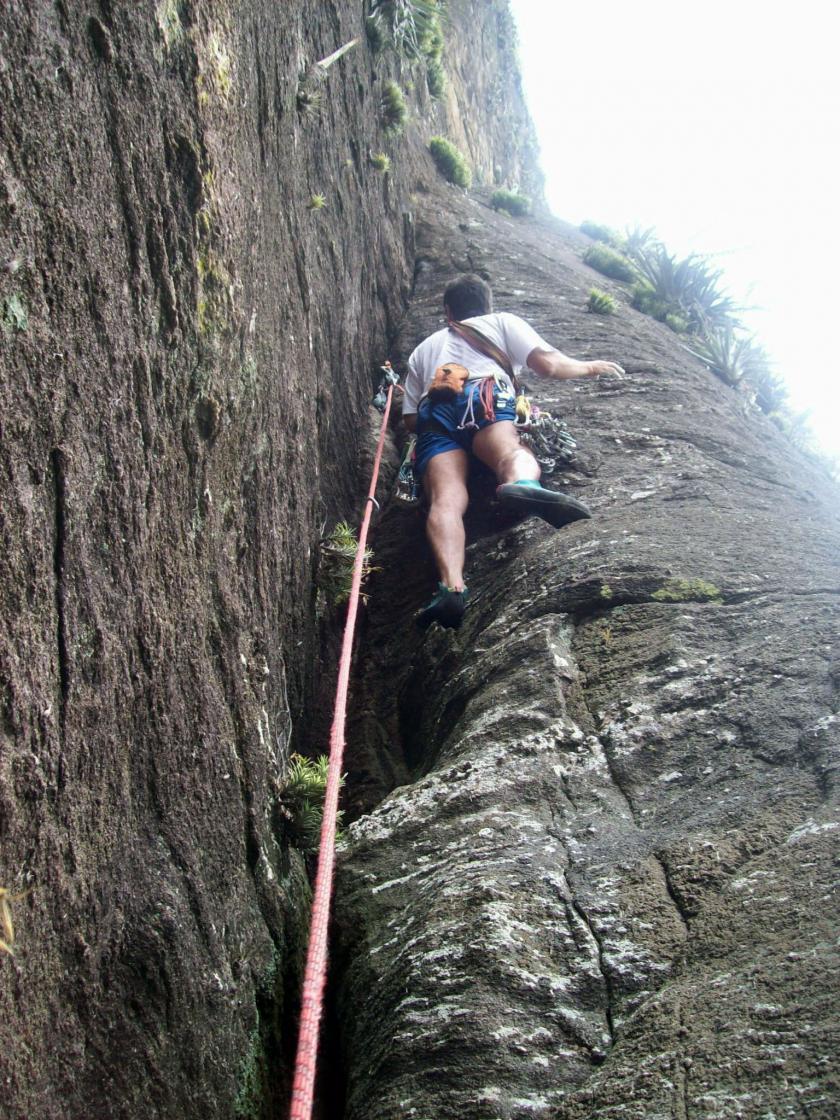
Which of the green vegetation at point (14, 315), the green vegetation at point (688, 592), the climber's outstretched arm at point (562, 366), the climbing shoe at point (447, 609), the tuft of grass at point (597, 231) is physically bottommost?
the green vegetation at point (14, 315)

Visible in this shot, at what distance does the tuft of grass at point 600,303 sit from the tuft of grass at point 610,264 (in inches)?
142

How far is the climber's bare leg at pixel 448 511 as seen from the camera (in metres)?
4.88

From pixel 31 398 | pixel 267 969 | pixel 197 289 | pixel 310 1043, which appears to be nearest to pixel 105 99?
pixel 197 289

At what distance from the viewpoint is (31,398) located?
2.06 m

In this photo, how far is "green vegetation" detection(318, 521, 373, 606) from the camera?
5039 millimetres

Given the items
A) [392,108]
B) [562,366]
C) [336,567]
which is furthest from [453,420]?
[392,108]

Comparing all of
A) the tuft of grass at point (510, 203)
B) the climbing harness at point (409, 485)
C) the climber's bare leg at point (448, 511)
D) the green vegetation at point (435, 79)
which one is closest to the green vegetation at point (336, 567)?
the climber's bare leg at point (448, 511)

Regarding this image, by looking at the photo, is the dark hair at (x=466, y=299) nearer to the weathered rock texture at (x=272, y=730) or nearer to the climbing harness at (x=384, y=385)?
the climbing harness at (x=384, y=385)

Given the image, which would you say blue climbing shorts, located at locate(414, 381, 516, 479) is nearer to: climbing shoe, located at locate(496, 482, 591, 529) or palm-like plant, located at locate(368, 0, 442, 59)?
climbing shoe, located at locate(496, 482, 591, 529)

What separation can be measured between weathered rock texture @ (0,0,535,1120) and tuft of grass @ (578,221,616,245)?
1303 cm

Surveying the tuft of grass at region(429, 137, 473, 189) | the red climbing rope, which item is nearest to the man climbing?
the red climbing rope

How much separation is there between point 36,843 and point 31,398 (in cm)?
107

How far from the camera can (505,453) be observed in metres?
5.29

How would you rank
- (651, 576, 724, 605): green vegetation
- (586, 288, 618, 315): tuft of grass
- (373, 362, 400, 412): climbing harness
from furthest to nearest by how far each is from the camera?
(586, 288, 618, 315): tuft of grass
(373, 362, 400, 412): climbing harness
(651, 576, 724, 605): green vegetation
